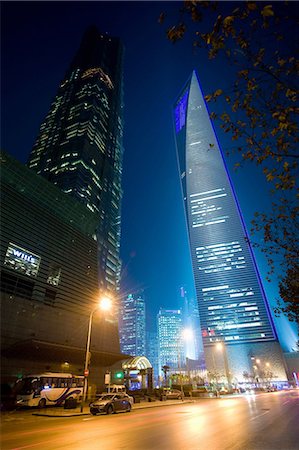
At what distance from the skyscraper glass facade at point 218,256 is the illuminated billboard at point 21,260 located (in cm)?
10727

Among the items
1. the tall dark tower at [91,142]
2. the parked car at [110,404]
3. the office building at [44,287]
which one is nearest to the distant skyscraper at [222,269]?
the tall dark tower at [91,142]

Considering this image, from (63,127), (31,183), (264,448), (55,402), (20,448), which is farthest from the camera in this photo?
(63,127)

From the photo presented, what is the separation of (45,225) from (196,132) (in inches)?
6828

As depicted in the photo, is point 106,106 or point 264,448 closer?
point 264,448

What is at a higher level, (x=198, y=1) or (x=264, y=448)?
(x=198, y=1)

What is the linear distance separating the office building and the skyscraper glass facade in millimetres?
92142

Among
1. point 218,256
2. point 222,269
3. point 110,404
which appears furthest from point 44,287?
point 218,256

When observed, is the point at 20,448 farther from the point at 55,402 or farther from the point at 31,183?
the point at 31,183

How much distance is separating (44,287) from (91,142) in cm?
7704

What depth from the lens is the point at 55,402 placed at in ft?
86.2

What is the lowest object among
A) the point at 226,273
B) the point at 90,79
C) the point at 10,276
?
the point at 10,276

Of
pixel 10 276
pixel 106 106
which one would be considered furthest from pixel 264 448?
pixel 106 106

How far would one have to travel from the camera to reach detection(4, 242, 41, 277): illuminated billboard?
4273 cm

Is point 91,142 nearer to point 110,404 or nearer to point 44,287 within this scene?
point 44,287
